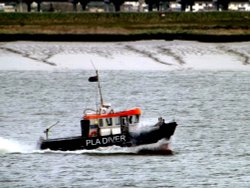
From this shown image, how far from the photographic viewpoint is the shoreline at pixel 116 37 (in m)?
117

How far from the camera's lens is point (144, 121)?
60906 millimetres

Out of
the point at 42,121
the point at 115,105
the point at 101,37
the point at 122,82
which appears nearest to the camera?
the point at 42,121

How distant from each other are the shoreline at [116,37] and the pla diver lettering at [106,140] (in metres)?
59.0

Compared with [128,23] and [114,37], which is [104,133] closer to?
[114,37]

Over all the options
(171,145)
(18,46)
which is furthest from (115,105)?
(18,46)

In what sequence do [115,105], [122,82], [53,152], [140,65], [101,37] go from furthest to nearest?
[101,37] → [140,65] → [122,82] → [115,105] → [53,152]

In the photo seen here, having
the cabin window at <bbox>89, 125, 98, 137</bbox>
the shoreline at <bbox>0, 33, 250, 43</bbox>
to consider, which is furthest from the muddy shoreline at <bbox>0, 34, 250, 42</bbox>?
the cabin window at <bbox>89, 125, 98, 137</bbox>

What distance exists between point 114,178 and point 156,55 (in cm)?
5846

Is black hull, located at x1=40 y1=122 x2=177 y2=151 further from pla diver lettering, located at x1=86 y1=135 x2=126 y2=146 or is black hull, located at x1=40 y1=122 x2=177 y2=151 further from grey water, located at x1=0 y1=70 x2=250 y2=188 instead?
grey water, located at x1=0 y1=70 x2=250 y2=188

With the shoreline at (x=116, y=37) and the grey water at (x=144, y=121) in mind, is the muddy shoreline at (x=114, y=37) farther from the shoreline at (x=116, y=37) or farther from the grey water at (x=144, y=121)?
the grey water at (x=144, y=121)

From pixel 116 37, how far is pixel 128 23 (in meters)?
11.6

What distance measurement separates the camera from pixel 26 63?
107562 mm

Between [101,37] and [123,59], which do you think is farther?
[101,37]

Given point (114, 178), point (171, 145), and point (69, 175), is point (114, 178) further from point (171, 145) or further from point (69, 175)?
point (171, 145)
